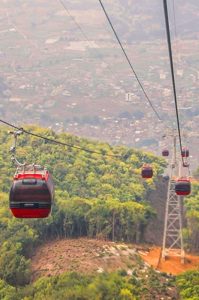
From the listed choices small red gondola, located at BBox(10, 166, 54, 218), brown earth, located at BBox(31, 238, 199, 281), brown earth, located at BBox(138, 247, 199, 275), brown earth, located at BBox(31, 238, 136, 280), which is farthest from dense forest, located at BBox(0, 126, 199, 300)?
A: small red gondola, located at BBox(10, 166, 54, 218)

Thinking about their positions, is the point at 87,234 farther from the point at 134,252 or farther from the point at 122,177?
the point at 122,177

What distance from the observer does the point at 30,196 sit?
784 inches

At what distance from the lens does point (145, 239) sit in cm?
7075

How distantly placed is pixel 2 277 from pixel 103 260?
11882mm

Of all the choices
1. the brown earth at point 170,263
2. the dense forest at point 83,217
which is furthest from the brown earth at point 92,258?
the dense forest at point 83,217

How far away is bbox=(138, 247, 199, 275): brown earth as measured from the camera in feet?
182

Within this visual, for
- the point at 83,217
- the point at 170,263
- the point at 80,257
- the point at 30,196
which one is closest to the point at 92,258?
→ the point at 80,257

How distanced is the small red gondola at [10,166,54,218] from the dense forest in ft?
51.3

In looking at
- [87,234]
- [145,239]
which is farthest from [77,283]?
[145,239]

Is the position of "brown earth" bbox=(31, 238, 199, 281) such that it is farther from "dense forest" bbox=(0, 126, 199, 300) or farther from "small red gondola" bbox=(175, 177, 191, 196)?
"small red gondola" bbox=(175, 177, 191, 196)

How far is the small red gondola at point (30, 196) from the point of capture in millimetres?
19953

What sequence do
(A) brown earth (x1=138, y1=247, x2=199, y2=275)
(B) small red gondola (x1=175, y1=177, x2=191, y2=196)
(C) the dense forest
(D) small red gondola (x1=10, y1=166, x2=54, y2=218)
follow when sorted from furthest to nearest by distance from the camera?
1. (A) brown earth (x1=138, y1=247, x2=199, y2=275)
2. (C) the dense forest
3. (B) small red gondola (x1=175, y1=177, x2=191, y2=196)
4. (D) small red gondola (x1=10, y1=166, x2=54, y2=218)

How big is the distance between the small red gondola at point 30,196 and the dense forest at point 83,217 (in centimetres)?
1564

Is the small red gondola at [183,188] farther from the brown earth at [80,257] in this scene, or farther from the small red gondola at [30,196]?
the brown earth at [80,257]
